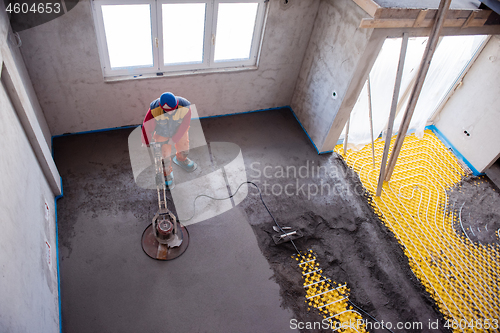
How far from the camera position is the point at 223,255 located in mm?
3840

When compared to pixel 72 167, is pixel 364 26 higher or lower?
higher

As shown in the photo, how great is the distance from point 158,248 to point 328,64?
11.5ft

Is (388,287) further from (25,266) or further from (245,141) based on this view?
(25,266)

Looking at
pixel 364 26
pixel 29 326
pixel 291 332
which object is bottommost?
pixel 291 332

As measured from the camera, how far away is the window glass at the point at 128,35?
4047mm

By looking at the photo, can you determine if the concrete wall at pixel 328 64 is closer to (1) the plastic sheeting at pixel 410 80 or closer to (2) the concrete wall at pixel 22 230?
(1) the plastic sheeting at pixel 410 80

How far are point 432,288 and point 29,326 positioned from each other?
13.7 feet

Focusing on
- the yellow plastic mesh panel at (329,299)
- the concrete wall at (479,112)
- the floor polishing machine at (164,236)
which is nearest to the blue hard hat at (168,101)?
the floor polishing machine at (164,236)

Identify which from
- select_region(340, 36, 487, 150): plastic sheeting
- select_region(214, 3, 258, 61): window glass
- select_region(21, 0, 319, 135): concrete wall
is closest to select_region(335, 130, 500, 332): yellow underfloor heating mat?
select_region(340, 36, 487, 150): plastic sheeting

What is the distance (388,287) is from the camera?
3.83 meters

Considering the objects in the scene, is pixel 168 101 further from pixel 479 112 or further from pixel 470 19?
pixel 479 112

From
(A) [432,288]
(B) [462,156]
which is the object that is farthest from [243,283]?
(B) [462,156]

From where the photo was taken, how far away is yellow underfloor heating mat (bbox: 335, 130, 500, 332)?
12.4 feet

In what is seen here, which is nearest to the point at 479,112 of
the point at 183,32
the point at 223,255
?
the point at 223,255
